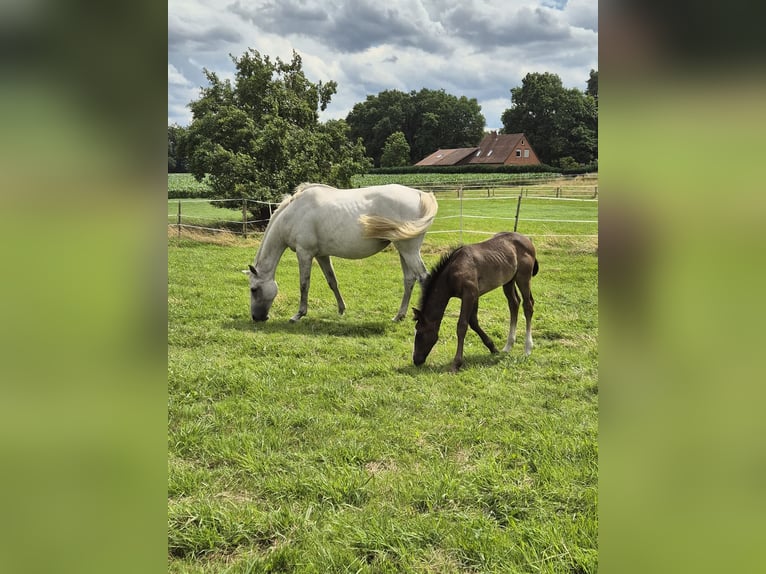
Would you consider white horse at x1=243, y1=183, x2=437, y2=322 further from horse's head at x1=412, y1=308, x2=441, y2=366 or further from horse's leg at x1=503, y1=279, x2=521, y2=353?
horse's head at x1=412, y1=308, x2=441, y2=366

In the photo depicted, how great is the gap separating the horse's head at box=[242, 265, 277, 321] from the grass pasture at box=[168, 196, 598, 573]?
26 centimetres

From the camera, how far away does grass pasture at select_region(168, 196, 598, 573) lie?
2242 mm

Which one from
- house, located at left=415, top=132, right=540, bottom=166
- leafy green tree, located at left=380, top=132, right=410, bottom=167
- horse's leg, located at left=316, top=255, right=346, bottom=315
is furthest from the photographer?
house, located at left=415, top=132, right=540, bottom=166

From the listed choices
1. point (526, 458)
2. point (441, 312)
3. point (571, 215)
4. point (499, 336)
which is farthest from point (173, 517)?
point (571, 215)

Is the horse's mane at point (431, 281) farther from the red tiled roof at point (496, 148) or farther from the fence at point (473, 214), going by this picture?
the red tiled roof at point (496, 148)

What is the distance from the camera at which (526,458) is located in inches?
120

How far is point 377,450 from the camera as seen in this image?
3213 millimetres

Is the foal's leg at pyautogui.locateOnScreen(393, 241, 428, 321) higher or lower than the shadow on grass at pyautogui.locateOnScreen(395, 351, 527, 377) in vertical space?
higher

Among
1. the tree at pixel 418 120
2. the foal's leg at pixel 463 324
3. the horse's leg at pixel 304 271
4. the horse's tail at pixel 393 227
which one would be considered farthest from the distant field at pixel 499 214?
the tree at pixel 418 120

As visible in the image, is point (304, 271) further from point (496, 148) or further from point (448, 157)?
point (448, 157)

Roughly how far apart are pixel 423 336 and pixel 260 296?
9.81 ft

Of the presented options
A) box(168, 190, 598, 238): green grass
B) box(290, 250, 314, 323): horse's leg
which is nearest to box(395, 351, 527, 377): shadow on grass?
box(290, 250, 314, 323): horse's leg

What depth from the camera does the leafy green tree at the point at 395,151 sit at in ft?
179
